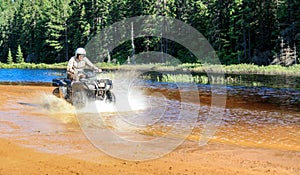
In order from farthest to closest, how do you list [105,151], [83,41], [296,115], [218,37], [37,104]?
[83,41]
[218,37]
[37,104]
[296,115]
[105,151]

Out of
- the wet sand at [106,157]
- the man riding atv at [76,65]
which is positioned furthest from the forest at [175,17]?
the wet sand at [106,157]

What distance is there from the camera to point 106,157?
22.8 feet

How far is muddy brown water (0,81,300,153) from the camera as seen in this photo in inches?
346

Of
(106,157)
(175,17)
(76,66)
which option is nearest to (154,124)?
(76,66)

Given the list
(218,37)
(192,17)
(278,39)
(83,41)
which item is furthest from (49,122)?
(83,41)

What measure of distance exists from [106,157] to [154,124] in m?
4.72

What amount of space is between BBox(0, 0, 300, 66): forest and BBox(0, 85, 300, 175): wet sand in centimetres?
4009

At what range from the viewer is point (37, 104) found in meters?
15.0

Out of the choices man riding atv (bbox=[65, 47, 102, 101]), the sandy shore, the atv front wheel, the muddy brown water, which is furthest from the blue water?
the sandy shore

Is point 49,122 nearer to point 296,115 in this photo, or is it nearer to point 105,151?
point 105,151

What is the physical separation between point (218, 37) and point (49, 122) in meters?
51.1

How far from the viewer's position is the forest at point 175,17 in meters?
49.5

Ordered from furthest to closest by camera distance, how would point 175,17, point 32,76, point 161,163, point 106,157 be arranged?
1. point 175,17
2. point 32,76
3. point 106,157
4. point 161,163

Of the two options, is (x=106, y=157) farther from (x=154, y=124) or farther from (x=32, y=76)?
(x=32, y=76)
